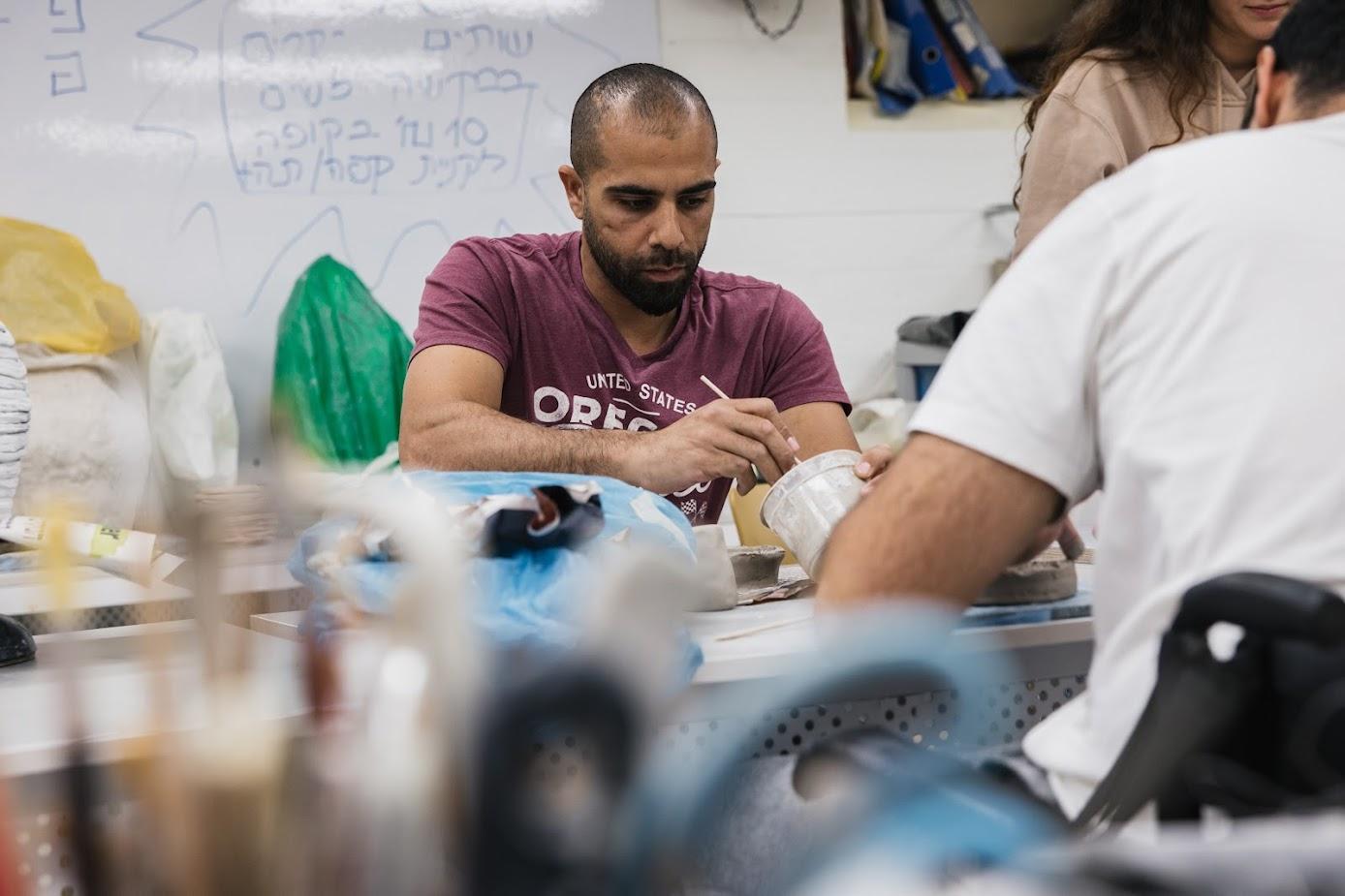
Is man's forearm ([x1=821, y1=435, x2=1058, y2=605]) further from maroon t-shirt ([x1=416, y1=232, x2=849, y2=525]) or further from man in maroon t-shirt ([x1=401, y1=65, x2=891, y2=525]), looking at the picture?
maroon t-shirt ([x1=416, y1=232, x2=849, y2=525])

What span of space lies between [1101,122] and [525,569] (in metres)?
1.23

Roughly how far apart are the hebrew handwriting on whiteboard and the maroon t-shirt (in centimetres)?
135

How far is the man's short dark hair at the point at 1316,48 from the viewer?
0.92 m

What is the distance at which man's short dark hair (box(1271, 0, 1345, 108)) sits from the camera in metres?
0.92

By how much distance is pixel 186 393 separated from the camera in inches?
121

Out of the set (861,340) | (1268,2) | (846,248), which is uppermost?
(1268,2)

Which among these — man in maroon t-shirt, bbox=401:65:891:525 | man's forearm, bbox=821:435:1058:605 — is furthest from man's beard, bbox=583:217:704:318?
man's forearm, bbox=821:435:1058:605

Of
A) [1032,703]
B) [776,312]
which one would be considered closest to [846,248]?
[776,312]

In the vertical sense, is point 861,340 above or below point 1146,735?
below

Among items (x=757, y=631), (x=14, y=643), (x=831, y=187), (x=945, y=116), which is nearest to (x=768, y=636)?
(x=757, y=631)

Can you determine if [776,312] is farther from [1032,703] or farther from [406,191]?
[406,191]

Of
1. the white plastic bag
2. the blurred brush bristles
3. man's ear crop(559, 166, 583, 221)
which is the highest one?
man's ear crop(559, 166, 583, 221)

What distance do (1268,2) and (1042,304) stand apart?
3.99ft

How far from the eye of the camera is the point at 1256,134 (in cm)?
89
